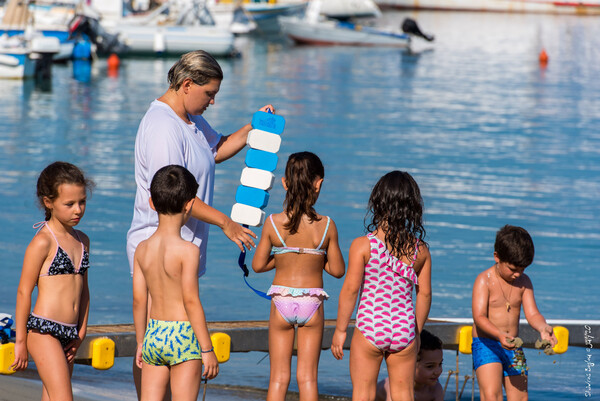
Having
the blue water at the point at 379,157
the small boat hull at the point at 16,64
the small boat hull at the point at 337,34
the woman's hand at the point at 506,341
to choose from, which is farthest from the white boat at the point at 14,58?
the woman's hand at the point at 506,341

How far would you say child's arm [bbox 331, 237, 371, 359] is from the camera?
4.37 m

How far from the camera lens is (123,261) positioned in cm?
1114

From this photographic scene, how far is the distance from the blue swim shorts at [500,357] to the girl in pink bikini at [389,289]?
1.68 ft

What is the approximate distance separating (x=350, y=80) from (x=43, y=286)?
27.7 m

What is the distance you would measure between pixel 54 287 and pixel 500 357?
246 cm

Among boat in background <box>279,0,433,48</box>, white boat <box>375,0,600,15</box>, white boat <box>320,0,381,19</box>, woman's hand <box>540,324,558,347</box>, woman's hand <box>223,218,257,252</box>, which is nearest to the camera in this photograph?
woman's hand <box>223,218,257,252</box>

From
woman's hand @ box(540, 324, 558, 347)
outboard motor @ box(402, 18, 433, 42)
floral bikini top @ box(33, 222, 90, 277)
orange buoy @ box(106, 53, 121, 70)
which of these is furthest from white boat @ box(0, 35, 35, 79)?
woman's hand @ box(540, 324, 558, 347)

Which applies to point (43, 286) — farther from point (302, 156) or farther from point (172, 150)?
point (302, 156)

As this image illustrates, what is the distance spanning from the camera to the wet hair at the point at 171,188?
12.4 feet

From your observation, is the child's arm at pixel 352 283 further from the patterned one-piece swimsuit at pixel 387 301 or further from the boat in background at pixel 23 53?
the boat in background at pixel 23 53

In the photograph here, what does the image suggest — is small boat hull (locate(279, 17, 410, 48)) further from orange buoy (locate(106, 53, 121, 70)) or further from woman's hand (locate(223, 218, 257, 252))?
woman's hand (locate(223, 218, 257, 252))

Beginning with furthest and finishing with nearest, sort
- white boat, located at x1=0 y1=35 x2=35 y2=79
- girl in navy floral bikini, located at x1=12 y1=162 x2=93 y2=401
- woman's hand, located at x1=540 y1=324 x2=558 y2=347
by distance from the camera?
white boat, located at x1=0 y1=35 x2=35 y2=79
woman's hand, located at x1=540 y1=324 x2=558 y2=347
girl in navy floral bikini, located at x1=12 y1=162 x2=93 y2=401

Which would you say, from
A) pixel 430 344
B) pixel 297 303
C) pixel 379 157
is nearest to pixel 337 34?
pixel 379 157

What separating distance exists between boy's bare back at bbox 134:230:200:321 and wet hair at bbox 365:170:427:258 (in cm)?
106
